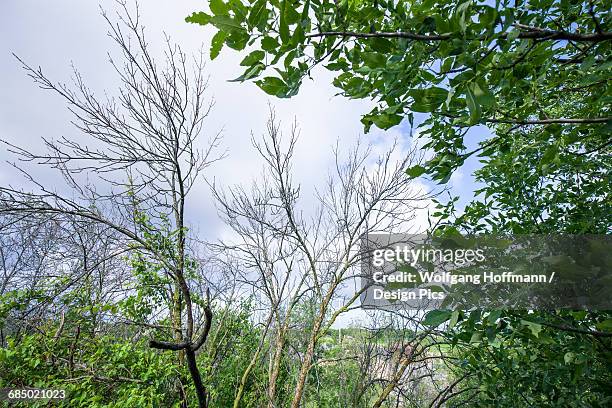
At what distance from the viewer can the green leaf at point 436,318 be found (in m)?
0.87

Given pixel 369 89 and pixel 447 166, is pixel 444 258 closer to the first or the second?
pixel 447 166

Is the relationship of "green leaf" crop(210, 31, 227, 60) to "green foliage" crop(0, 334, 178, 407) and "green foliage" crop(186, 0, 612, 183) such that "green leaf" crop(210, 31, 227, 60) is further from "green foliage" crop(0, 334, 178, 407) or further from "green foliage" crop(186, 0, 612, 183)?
"green foliage" crop(0, 334, 178, 407)

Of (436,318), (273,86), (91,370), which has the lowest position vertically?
(91,370)

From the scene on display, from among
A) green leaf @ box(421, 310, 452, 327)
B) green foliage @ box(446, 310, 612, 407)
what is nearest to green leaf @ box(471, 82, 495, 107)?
green leaf @ box(421, 310, 452, 327)

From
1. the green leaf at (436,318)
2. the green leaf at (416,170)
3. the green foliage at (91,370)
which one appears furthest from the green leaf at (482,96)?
the green foliage at (91,370)

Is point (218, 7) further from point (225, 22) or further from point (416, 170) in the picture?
point (416, 170)

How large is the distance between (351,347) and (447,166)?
19.9ft

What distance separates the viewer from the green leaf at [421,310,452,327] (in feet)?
2.84

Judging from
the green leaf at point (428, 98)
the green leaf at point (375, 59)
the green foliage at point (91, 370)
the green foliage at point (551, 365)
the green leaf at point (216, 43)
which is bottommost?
the green foliage at point (91, 370)

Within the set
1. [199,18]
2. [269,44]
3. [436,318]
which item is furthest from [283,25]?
[436,318]

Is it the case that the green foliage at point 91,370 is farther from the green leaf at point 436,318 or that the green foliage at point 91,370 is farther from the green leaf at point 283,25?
the green leaf at point 283,25

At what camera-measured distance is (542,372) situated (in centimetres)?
162

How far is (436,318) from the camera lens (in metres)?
0.88

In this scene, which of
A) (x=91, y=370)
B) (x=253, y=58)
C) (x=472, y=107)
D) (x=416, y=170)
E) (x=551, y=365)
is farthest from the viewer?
(x=91, y=370)
